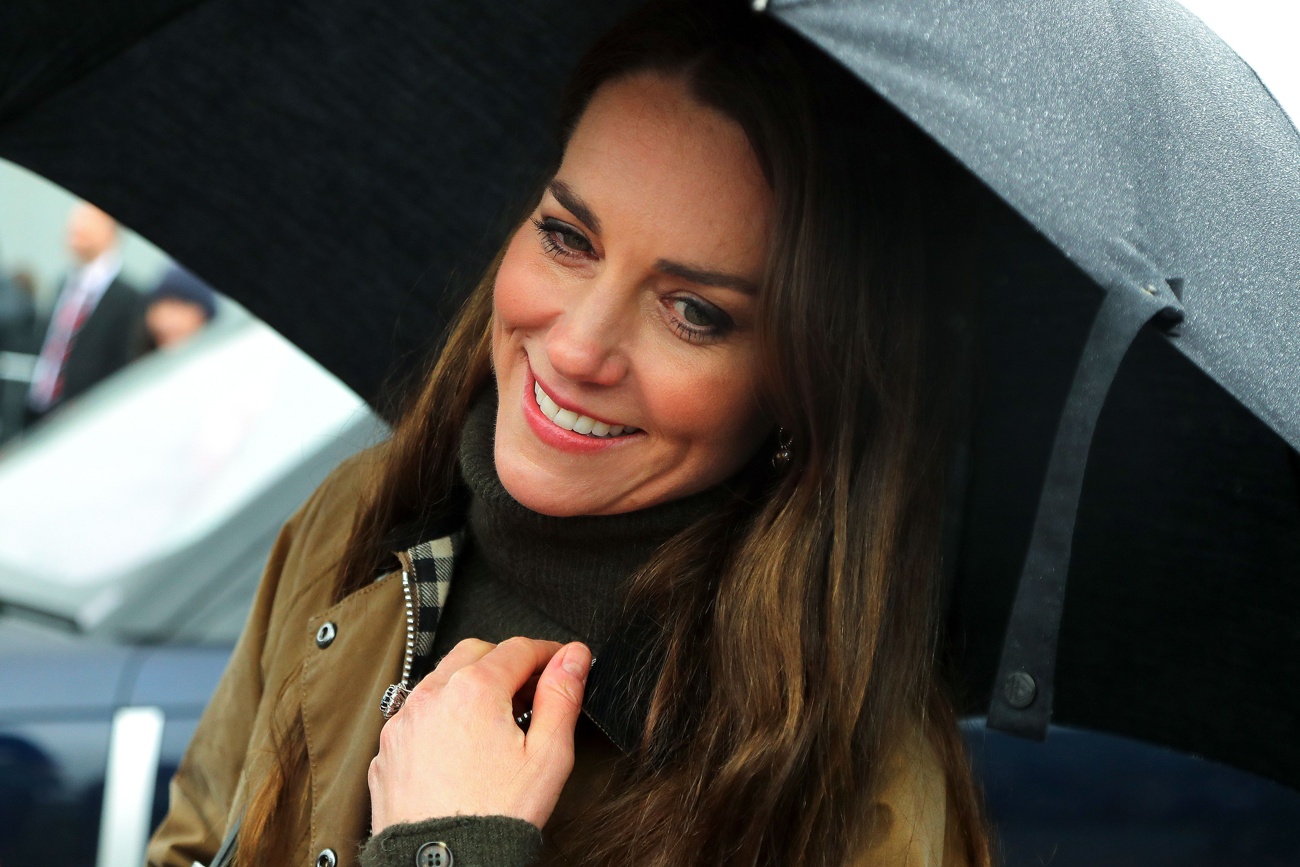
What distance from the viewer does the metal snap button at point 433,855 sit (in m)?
1.73

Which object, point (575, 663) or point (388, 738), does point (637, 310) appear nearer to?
point (575, 663)

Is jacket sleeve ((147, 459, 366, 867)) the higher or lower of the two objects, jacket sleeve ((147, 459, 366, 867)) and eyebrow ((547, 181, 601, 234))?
the lower

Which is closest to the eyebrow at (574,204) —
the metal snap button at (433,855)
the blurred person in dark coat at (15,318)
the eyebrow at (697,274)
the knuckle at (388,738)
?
the eyebrow at (697,274)

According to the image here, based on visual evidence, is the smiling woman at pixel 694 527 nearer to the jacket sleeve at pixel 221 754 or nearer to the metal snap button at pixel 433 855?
the metal snap button at pixel 433 855

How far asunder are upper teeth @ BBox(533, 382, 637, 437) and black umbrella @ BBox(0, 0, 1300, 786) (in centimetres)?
65

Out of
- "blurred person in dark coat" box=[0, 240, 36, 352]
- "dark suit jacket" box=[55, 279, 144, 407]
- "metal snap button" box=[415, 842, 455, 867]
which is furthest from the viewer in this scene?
"blurred person in dark coat" box=[0, 240, 36, 352]

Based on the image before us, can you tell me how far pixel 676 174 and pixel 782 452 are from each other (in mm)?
437

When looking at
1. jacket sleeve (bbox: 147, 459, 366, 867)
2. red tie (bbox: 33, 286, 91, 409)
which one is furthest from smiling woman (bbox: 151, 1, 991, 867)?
red tie (bbox: 33, 286, 91, 409)

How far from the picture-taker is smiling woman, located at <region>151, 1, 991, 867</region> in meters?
1.87

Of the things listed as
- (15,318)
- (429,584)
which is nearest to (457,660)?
(429,584)

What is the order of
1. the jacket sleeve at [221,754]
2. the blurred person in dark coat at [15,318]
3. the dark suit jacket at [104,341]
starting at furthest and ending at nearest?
1. the blurred person in dark coat at [15,318]
2. the dark suit jacket at [104,341]
3. the jacket sleeve at [221,754]

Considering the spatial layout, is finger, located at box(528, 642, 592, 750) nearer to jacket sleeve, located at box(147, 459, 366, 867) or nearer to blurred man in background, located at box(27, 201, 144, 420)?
jacket sleeve, located at box(147, 459, 366, 867)

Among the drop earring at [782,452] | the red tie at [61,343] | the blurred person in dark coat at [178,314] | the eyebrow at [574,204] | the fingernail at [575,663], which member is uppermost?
the eyebrow at [574,204]

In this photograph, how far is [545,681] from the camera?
194 cm
